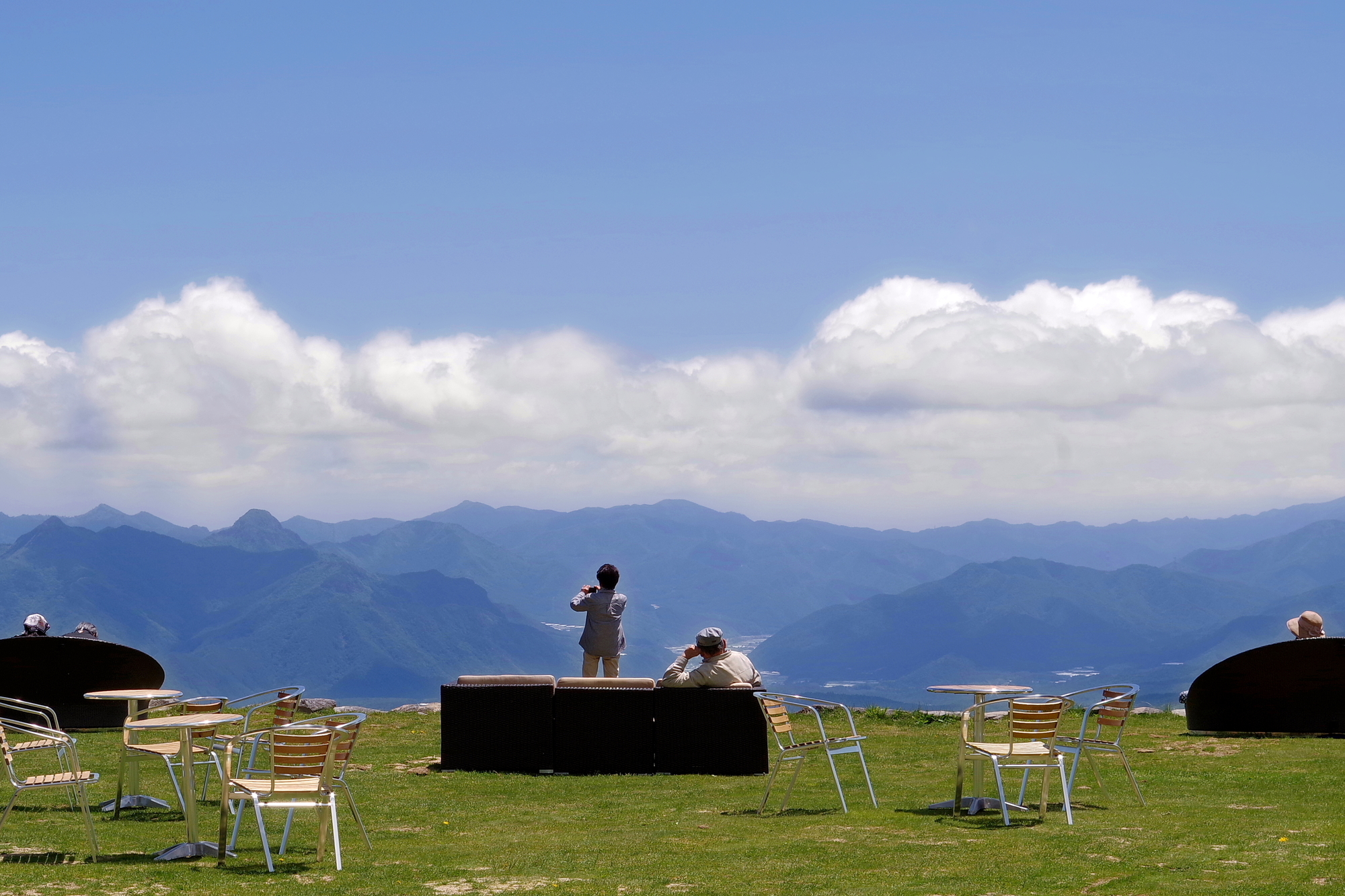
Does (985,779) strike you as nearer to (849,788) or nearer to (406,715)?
(849,788)

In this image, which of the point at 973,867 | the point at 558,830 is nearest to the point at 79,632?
the point at 558,830

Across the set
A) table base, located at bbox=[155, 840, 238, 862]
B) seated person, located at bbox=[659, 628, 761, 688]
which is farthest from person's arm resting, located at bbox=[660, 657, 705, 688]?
table base, located at bbox=[155, 840, 238, 862]

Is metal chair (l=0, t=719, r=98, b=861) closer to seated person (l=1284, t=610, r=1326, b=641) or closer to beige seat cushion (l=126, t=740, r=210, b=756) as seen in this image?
beige seat cushion (l=126, t=740, r=210, b=756)

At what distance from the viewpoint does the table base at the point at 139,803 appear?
9.12m

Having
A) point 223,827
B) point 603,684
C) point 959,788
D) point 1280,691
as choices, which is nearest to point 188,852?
point 223,827

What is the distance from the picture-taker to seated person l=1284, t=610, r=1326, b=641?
13133 millimetres

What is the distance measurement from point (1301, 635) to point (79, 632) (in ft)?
41.2

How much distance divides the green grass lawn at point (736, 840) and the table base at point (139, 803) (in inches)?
5.2

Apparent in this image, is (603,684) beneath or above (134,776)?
above

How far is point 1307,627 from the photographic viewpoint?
43.5 ft

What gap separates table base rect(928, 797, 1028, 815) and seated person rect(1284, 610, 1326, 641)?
588cm

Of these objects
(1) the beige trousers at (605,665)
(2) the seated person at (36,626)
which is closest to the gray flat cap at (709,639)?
(1) the beige trousers at (605,665)

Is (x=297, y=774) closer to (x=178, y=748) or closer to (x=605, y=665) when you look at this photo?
(x=178, y=748)

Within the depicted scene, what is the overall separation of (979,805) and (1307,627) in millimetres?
6441
